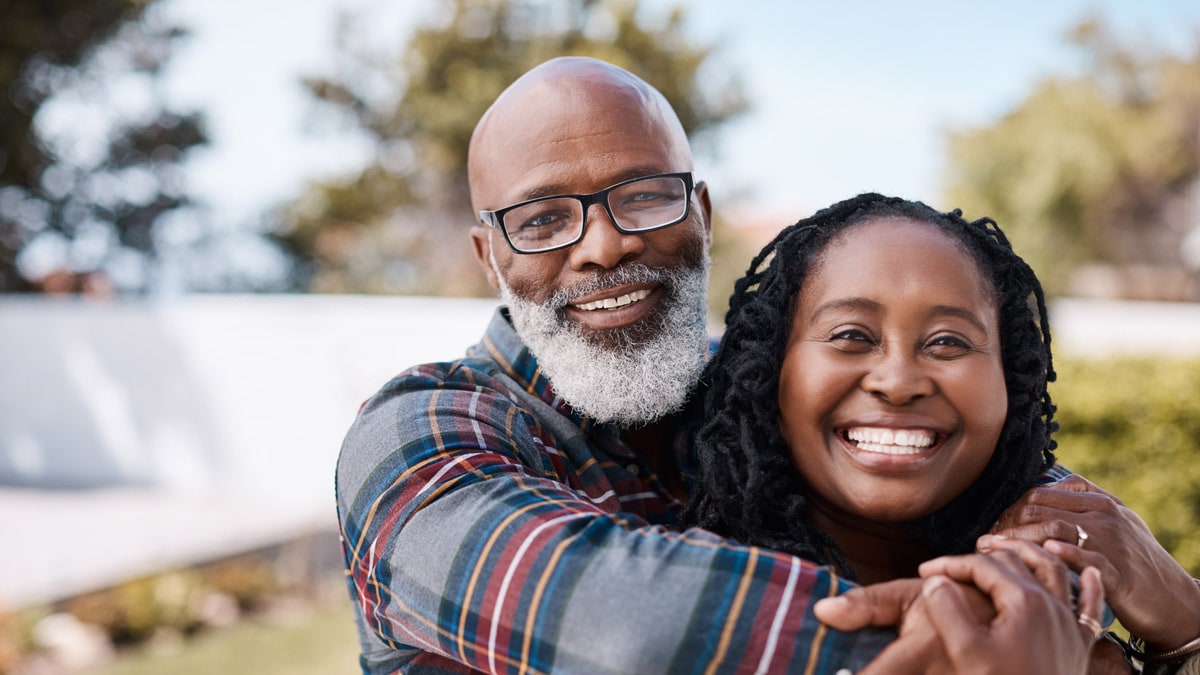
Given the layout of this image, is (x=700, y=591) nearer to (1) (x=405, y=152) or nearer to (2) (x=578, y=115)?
(2) (x=578, y=115)

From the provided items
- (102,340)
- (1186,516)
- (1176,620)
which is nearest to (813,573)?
(1176,620)

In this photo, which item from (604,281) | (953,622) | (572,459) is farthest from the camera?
(604,281)

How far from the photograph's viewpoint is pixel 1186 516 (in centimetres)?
624

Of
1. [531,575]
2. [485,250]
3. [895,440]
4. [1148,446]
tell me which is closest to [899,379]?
[895,440]

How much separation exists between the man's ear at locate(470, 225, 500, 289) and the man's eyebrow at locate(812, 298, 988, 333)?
3.52 feet

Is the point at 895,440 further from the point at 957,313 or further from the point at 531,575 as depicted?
the point at 531,575

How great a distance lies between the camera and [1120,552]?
167 cm

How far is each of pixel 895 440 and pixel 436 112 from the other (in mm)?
19216

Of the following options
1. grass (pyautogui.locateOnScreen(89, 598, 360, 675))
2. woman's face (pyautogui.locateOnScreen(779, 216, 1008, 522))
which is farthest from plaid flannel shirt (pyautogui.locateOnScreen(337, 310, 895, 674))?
grass (pyautogui.locateOnScreen(89, 598, 360, 675))

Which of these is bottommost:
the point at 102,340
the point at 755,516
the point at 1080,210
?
the point at 755,516

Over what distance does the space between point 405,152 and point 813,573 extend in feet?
69.1

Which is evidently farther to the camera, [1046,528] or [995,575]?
[1046,528]

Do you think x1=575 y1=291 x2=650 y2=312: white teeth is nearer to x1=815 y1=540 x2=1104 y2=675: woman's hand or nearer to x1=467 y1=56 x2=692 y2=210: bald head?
x1=467 y1=56 x2=692 y2=210: bald head

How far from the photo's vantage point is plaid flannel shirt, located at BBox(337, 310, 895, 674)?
1327 mm
